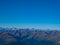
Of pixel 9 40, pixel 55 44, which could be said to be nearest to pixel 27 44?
pixel 9 40

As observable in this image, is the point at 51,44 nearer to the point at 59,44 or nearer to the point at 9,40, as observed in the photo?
the point at 59,44

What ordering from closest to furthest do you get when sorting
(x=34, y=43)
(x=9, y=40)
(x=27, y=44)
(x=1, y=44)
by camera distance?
(x=1, y=44) < (x=9, y=40) < (x=27, y=44) < (x=34, y=43)

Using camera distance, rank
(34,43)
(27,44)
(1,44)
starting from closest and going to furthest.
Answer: (1,44)
(27,44)
(34,43)

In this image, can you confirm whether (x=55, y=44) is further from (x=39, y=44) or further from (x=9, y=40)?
(x=9, y=40)

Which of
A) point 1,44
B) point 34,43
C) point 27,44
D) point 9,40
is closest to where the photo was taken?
point 1,44

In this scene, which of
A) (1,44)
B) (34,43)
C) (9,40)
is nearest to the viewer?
(1,44)

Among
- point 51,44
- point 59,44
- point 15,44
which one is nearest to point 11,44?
point 15,44

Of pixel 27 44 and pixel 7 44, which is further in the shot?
pixel 27 44

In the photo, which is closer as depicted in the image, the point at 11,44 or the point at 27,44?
the point at 11,44
